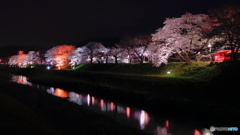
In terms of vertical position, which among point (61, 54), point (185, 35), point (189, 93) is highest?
point (185, 35)

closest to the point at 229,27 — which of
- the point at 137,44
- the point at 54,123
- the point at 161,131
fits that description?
the point at 161,131

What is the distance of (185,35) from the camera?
998 inches

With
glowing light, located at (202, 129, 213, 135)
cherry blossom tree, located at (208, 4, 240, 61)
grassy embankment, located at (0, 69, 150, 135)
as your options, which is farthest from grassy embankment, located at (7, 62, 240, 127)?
grassy embankment, located at (0, 69, 150, 135)

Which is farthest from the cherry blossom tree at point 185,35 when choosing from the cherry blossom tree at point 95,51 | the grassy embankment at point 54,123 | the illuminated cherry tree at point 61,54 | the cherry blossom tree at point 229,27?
the illuminated cherry tree at point 61,54

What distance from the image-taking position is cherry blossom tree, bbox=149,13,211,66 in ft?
81.8

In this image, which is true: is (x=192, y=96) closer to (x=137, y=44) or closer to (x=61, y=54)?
(x=137, y=44)

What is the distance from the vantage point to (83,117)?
10.4 metres

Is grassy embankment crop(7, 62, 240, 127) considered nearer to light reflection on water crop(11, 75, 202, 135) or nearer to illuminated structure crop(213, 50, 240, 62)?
light reflection on water crop(11, 75, 202, 135)

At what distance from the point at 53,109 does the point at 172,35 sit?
18944 millimetres

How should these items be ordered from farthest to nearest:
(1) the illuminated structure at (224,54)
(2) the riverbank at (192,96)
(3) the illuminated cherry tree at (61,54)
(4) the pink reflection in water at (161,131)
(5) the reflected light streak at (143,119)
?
1. (3) the illuminated cherry tree at (61,54)
2. (1) the illuminated structure at (224,54)
3. (5) the reflected light streak at (143,119)
4. (2) the riverbank at (192,96)
5. (4) the pink reflection in water at (161,131)

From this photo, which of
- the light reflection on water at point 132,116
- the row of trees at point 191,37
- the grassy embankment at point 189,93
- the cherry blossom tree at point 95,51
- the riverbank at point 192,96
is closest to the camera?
the light reflection on water at point 132,116

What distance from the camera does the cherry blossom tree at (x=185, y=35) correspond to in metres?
24.9

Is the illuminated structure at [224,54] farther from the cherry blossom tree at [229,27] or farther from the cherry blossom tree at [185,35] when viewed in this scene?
the cherry blossom tree at [185,35]

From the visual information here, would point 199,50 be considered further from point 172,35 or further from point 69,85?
point 69,85
